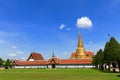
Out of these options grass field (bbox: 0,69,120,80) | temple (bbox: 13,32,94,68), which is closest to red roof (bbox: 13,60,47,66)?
temple (bbox: 13,32,94,68)

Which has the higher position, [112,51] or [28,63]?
[28,63]

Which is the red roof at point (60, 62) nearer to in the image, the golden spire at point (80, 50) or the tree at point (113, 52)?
the golden spire at point (80, 50)

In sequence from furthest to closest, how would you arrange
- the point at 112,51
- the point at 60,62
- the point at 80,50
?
the point at 80,50
the point at 60,62
the point at 112,51

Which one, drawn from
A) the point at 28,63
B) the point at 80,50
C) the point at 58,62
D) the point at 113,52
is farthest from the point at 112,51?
the point at 80,50

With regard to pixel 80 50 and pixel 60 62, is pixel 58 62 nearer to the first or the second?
pixel 60 62

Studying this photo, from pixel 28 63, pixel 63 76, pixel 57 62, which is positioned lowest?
pixel 63 76

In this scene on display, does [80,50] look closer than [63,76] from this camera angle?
No

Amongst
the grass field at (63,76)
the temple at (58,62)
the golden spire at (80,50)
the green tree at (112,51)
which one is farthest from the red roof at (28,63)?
the grass field at (63,76)

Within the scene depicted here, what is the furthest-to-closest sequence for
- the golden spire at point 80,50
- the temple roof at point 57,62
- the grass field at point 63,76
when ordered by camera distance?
the golden spire at point 80,50 → the temple roof at point 57,62 → the grass field at point 63,76

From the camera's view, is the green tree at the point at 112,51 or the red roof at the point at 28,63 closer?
the green tree at the point at 112,51

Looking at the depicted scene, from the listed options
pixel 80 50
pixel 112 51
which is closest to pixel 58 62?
pixel 80 50

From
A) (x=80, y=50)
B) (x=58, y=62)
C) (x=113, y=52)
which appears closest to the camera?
(x=113, y=52)

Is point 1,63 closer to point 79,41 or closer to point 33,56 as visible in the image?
point 33,56

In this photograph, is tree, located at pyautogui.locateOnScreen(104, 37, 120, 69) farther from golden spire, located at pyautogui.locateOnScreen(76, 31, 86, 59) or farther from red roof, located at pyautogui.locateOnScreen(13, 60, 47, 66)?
golden spire, located at pyautogui.locateOnScreen(76, 31, 86, 59)
